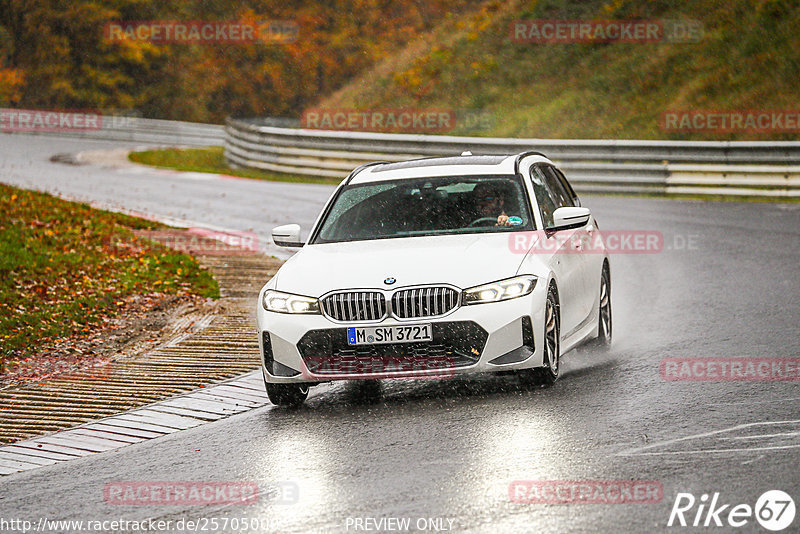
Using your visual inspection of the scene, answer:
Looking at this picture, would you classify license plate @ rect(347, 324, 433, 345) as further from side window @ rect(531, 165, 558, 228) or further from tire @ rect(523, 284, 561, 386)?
side window @ rect(531, 165, 558, 228)

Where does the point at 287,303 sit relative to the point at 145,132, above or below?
above

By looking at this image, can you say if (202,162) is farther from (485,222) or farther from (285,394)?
(285,394)

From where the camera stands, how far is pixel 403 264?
862cm

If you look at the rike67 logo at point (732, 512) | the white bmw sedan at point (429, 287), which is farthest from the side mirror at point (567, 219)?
the rike67 logo at point (732, 512)

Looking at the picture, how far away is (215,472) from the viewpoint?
7.19 metres

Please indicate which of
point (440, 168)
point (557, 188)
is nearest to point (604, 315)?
point (557, 188)

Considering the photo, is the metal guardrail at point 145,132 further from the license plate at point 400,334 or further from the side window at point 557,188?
the license plate at point 400,334

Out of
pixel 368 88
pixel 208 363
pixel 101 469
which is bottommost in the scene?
pixel 368 88

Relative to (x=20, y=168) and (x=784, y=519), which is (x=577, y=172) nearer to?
(x=20, y=168)

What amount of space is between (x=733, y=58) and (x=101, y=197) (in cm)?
1677

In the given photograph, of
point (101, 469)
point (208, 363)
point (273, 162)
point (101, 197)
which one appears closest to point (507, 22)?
point (273, 162)

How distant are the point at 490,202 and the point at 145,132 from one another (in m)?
37.3

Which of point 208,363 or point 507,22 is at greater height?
point 208,363

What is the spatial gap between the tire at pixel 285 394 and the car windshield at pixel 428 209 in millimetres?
1248
